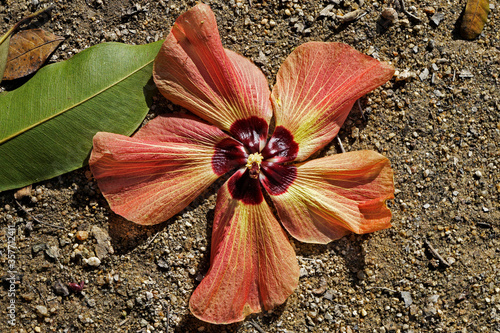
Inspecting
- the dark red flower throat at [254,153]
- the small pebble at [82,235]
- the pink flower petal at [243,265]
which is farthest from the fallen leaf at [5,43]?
the pink flower petal at [243,265]

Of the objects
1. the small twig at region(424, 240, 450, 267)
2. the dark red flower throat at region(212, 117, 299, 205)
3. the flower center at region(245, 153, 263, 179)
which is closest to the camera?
the flower center at region(245, 153, 263, 179)

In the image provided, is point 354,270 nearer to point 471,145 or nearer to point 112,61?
point 471,145

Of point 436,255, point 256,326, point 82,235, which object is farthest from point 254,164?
point 436,255

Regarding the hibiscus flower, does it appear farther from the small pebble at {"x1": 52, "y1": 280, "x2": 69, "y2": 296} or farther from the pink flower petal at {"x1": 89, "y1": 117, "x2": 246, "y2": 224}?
the small pebble at {"x1": 52, "y1": 280, "x2": 69, "y2": 296}

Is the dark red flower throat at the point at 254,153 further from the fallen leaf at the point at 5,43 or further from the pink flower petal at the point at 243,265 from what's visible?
the fallen leaf at the point at 5,43

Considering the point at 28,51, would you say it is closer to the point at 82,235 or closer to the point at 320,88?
the point at 82,235

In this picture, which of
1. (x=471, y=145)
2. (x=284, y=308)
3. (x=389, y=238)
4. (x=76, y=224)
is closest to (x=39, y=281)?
(x=76, y=224)

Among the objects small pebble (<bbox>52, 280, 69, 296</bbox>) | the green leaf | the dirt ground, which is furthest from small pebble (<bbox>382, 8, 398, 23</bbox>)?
small pebble (<bbox>52, 280, 69, 296</bbox>)
